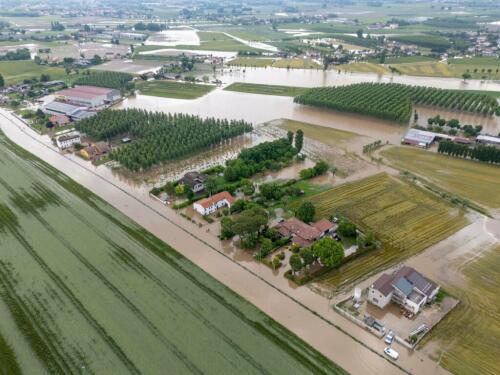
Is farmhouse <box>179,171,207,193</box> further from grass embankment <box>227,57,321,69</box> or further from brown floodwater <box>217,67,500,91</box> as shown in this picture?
grass embankment <box>227,57,321,69</box>

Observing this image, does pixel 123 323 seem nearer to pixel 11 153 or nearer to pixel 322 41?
pixel 11 153

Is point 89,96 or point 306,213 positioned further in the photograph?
point 89,96

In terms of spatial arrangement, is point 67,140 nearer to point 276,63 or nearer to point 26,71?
point 26,71

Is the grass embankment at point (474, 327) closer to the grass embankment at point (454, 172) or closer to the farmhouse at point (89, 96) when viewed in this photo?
the grass embankment at point (454, 172)

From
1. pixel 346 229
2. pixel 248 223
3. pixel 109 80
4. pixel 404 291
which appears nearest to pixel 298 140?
pixel 346 229

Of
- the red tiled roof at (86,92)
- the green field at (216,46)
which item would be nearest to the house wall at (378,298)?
the red tiled roof at (86,92)

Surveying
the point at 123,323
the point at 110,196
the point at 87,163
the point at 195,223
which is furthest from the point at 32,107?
the point at 123,323
